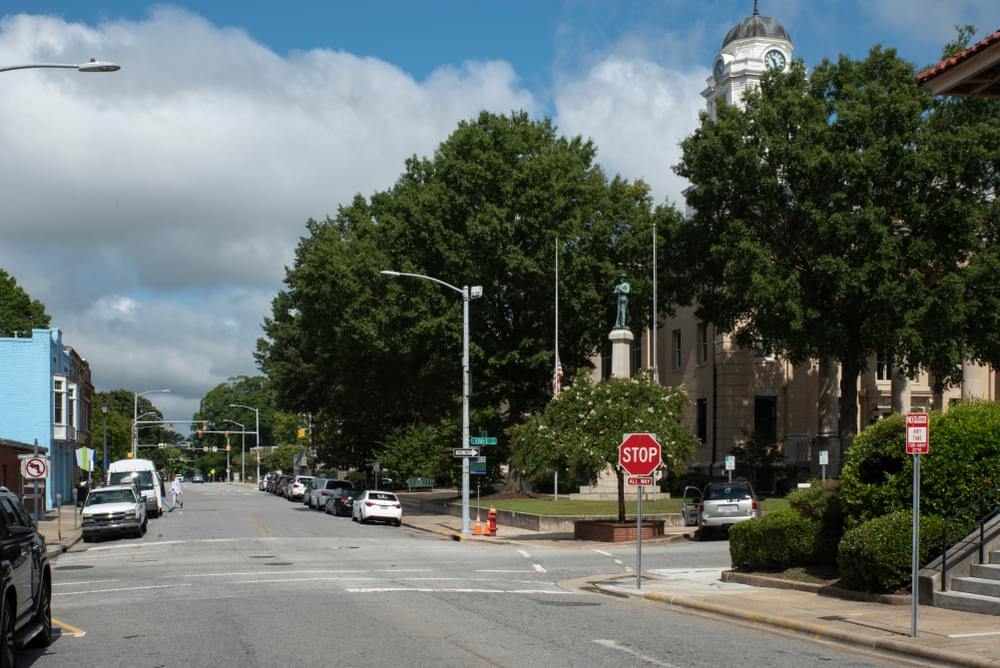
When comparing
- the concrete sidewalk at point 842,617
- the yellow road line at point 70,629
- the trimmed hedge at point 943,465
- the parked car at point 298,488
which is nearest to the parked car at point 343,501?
the parked car at point 298,488

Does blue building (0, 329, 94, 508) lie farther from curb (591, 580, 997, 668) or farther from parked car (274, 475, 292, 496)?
Answer: curb (591, 580, 997, 668)

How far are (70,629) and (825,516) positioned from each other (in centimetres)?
1273

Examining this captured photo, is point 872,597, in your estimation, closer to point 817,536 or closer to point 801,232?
point 817,536

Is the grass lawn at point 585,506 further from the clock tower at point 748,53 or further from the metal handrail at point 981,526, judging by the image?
the clock tower at point 748,53

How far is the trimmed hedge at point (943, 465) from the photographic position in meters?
17.8

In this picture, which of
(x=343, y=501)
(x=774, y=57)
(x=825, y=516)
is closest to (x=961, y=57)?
(x=825, y=516)

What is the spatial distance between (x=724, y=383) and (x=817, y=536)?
3989cm

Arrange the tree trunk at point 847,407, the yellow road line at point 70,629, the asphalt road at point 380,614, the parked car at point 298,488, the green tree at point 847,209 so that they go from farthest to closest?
the parked car at point 298,488 → the tree trunk at point 847,407 → the green tree at point 847,209 → the yellow road line at point 70,629 → the asphalt road at point 380,614

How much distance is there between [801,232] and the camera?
45688 millimetres

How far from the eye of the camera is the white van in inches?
2077

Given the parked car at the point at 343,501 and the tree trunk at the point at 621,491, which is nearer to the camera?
the tree trunk at the point at 621,491

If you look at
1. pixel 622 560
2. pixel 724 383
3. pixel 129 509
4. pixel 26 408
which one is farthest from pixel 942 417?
pixel 26 408

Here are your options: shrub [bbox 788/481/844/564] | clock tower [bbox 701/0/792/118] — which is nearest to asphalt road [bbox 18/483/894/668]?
shrub [bbox 788/481/844/564]

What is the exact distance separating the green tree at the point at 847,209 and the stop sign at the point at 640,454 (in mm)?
22236
